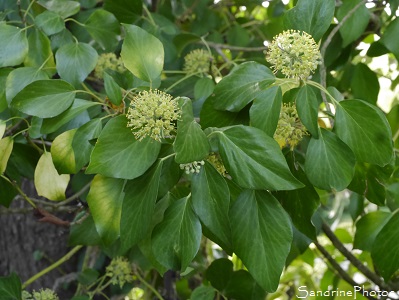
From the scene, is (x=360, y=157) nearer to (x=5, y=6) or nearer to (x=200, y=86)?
(x=200, y=86)

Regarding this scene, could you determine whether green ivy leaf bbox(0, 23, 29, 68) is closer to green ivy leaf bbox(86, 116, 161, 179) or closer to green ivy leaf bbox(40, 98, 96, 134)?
green ivy leaf bbox(40, 98, 96, 134)

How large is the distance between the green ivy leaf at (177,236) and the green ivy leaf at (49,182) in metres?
0.22

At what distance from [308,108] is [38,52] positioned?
46cm

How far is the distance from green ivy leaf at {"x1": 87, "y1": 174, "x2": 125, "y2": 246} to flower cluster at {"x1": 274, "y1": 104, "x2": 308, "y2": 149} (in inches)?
7.4

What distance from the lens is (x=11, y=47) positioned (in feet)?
2.93

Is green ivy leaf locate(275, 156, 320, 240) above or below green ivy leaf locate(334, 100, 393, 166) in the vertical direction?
below

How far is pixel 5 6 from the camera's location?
118cm

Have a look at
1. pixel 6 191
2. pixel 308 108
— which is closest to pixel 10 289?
pixel 6 191

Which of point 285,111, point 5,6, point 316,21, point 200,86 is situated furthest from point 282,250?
point 5,6

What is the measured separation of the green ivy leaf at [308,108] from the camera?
2.18 ft

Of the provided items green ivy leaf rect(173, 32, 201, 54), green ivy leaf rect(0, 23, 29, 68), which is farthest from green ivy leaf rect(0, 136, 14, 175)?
green ivy leaf rect(173, 32, 201, 54)

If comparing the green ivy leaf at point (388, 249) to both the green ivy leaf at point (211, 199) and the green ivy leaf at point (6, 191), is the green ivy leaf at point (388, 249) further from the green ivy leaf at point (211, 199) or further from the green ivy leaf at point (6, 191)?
the green ivy leaf at point (6, 191)

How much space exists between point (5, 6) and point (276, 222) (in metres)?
0.75

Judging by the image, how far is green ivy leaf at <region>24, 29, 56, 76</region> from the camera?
37.0 inches
